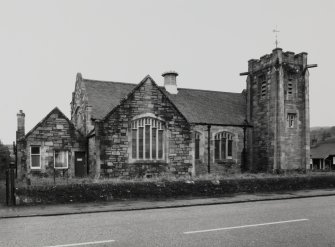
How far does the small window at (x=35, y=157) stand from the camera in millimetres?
24984

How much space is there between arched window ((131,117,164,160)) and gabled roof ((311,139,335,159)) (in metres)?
38.4

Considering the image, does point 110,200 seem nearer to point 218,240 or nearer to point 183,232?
point 183,232

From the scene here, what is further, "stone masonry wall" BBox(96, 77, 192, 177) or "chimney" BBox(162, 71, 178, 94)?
"chimney" BBox(162, 71, 178, 94)

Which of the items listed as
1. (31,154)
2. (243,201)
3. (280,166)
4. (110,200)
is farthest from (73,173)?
(280,166)

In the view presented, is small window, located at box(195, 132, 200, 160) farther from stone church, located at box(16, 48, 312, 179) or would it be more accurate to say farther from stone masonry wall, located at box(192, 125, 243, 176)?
stone masonry wall, located at box(192, 125, 243, 176)

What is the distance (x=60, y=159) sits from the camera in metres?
25.8

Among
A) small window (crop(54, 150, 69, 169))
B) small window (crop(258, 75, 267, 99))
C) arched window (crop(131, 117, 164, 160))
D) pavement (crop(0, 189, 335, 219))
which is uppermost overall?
small window (crop(258, 75, 267, 99))

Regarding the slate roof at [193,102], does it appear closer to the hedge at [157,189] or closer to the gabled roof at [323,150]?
the hedge at [157,189]

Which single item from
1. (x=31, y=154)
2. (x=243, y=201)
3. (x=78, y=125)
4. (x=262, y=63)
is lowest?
(x=243, y=201)

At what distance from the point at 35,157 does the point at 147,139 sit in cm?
789

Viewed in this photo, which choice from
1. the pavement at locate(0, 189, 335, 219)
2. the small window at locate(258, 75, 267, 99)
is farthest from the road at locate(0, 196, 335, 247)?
the small window at locate(258, 75, 267, 99)

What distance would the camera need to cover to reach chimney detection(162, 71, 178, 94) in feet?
112

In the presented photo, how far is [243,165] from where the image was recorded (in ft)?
108

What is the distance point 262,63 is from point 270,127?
5.87m
